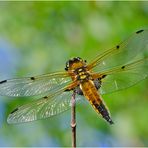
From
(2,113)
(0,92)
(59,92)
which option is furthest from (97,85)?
(2,113)

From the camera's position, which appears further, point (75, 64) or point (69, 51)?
point (69, 51)

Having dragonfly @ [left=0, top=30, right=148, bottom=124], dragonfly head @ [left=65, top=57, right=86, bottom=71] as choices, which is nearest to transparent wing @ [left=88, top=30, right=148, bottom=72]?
dragonfly @ [left=0, top=30, right=148, bottom=124]

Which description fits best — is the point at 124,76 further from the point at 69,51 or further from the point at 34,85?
the point at 69,51

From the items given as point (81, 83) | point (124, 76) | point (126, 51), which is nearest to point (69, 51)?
point (126, 51)

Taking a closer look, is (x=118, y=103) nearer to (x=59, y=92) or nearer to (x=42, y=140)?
(x=42, y=140)

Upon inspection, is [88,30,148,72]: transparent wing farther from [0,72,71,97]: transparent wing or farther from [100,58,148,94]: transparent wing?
[0,72,71,97]: transparent wing

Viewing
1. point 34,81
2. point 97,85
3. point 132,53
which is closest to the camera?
point 97,85
